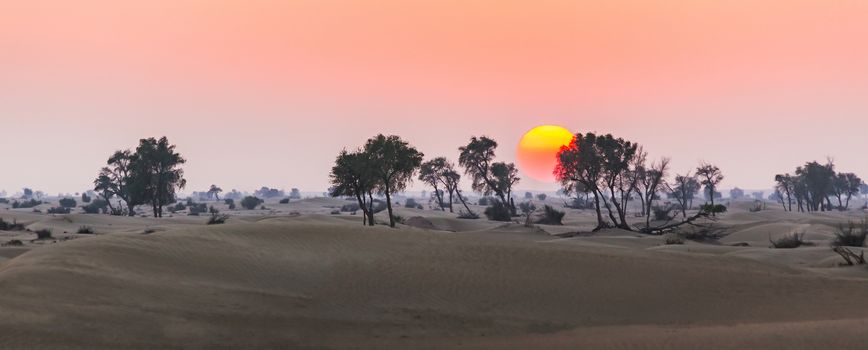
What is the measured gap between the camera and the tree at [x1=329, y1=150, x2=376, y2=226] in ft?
137

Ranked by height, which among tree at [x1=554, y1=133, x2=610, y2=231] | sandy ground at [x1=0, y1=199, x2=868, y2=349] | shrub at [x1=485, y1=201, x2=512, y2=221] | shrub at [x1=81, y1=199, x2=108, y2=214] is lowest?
sandy ground at [x1=0, y1=199, x2=868, y2=349]

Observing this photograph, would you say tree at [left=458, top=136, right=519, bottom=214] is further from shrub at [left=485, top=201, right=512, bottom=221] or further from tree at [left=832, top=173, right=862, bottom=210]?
tree at [left=832, top=173, right=862, bottom=210]

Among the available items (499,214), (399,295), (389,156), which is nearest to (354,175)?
(389,156)

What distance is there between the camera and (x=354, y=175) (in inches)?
1681

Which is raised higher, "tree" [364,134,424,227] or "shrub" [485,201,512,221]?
"tree" [364,134,424,227]

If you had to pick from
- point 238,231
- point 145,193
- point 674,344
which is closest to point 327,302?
point 674,344

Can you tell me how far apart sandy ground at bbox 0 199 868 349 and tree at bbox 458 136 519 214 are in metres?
54.7

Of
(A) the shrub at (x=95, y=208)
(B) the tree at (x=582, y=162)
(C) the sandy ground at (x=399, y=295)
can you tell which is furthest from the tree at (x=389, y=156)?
(A) the shrub at (x=95, y=208)

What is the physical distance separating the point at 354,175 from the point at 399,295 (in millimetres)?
32516

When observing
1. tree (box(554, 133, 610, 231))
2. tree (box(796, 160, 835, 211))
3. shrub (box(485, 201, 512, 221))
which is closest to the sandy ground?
tree (box(554, 133, 610, 231))

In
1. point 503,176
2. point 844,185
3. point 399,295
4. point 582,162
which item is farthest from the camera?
point 844,185

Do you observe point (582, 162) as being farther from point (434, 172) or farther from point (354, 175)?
point (434, 172)

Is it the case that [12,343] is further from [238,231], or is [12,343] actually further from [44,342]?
[238,231]

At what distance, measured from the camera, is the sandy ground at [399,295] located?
296 inches
